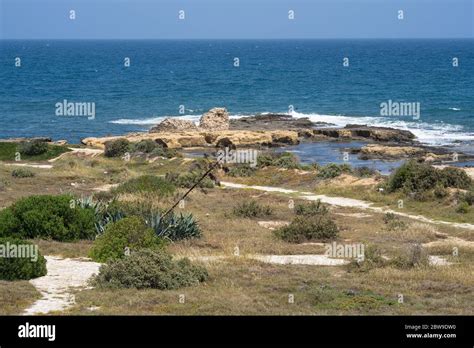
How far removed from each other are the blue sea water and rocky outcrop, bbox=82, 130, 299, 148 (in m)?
10.5

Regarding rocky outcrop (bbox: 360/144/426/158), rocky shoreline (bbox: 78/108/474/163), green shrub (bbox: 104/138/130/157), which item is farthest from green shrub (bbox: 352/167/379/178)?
green shrub (bbox: 104/138/130/157)

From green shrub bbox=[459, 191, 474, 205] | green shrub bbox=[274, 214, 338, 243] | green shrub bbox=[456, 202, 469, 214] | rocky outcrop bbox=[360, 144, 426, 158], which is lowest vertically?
rocky outcrop bbox=[360, 144, 426, 158]

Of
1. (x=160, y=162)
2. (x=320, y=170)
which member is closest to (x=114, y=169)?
(x=160, y=162)

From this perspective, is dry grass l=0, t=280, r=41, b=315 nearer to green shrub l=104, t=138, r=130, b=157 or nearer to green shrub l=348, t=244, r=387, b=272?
green shrub l=348, t=244, r=387, b=272

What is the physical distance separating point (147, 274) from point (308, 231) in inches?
312

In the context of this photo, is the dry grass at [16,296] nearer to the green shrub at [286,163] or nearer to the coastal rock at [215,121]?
the green shrub at [286,163]

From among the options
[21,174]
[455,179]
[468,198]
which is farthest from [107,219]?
[455,179]

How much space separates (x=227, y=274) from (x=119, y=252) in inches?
115

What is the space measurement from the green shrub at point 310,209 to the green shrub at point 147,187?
186 inches

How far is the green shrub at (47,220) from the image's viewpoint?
1995cm

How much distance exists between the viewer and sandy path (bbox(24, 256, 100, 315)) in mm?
13141

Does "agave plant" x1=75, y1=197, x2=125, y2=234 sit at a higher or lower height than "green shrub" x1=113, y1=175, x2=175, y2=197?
higher
